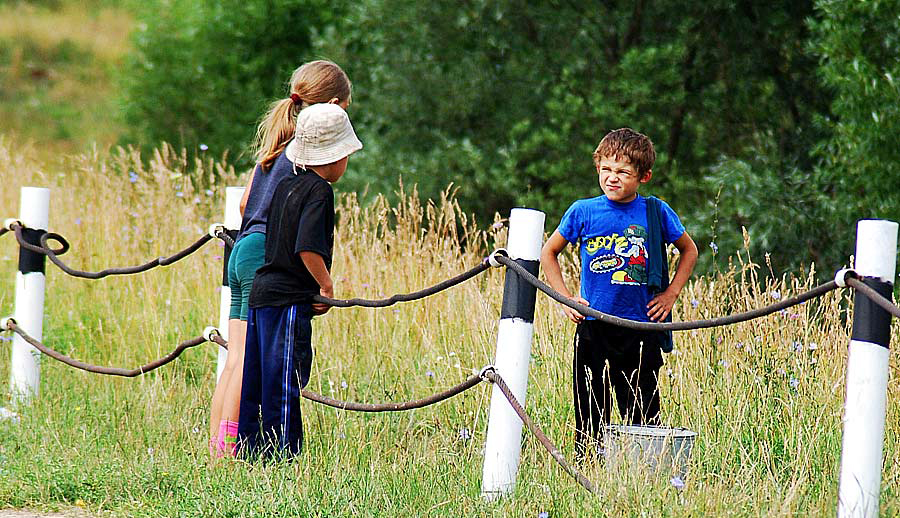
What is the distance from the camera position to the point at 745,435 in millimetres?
4672

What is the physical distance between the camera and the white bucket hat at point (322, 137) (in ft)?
14.3

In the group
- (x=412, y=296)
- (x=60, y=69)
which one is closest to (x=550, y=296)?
(x=412, y=296)

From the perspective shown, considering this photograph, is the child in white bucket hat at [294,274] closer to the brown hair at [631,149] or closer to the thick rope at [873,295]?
the brown hair at [631,149]

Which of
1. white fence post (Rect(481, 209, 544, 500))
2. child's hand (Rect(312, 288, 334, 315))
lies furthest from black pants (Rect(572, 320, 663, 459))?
child's hand (Rect(312, 288, 334, 315))

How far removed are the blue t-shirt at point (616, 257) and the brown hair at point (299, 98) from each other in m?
1.20

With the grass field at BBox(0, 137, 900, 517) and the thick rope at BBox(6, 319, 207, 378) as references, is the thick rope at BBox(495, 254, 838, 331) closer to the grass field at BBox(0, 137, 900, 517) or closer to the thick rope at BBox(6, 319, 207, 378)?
the grass field at BBox(0, 137, 900, 517)

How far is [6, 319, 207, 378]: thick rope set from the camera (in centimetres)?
534

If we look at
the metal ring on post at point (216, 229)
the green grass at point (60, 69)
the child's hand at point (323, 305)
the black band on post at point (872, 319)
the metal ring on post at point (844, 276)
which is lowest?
the child's hand at point (323, 305)

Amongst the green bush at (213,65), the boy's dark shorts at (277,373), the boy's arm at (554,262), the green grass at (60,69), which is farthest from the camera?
the green grass at (60,69)

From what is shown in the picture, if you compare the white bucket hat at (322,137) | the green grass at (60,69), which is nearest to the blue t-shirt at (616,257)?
the white bucket hat at (322,137)

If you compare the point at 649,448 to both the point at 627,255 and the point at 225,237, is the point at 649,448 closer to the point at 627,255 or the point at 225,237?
the point at 627,255

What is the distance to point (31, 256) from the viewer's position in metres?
5.86

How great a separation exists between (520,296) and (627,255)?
19.8 inches

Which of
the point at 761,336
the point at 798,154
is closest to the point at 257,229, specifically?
the point at 761,336
